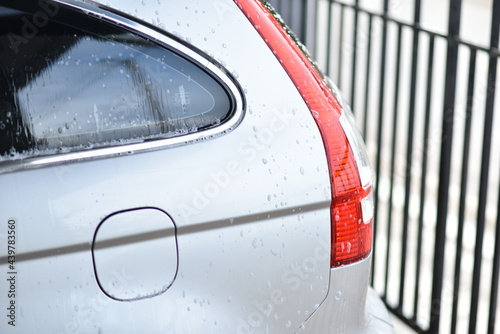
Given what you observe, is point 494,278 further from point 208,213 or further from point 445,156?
point 208,213

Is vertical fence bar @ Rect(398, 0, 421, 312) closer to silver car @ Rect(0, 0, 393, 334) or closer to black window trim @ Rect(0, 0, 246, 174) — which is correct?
silver car @ Rect(0, 0, 393, 334)

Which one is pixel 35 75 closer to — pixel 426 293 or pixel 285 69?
pixel 285 69

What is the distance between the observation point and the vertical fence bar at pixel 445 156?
10.4 ft

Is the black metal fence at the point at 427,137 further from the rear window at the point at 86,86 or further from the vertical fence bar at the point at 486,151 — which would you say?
the rear window at the point at 86,86

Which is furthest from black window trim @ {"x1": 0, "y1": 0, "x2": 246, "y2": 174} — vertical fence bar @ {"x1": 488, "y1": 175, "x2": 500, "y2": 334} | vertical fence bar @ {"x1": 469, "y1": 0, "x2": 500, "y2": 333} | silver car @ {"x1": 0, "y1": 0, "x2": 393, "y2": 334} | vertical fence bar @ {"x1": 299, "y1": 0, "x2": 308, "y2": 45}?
vertical fence bar @ {"x1": 299, "y1": 0, "x2": 308, "y2": 45}

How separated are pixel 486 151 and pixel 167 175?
1720 mm

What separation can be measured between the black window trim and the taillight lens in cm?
16

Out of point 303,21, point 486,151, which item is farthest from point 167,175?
point 303,21

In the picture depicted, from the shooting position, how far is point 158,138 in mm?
1809

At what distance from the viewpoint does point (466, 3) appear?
14805 mm

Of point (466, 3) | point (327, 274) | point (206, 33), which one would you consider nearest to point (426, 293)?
point (327, 274)

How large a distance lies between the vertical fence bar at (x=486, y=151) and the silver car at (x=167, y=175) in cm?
122

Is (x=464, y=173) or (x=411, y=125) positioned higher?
(x=411, y=125)

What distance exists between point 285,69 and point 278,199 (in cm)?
32
